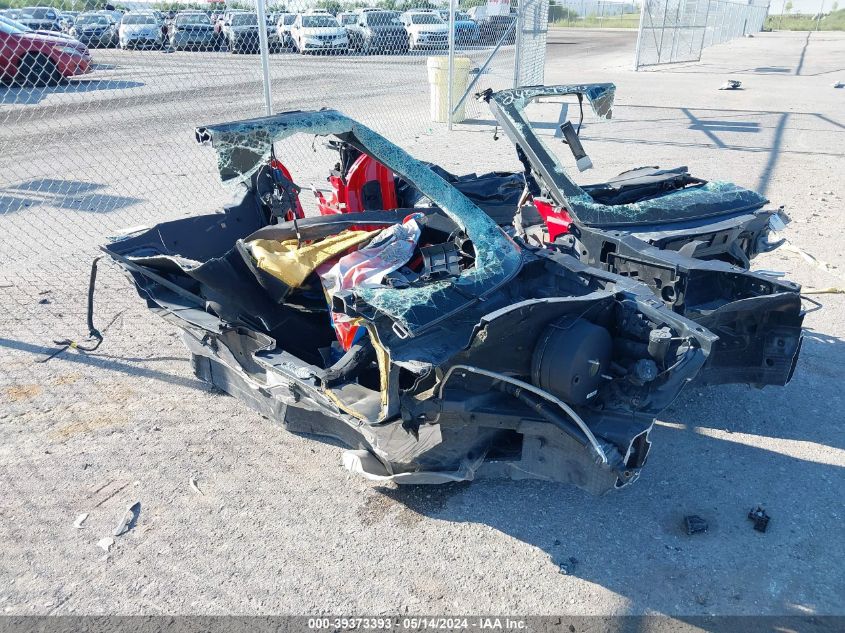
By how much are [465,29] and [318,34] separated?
19.2ft

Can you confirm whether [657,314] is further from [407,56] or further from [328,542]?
[407,56]

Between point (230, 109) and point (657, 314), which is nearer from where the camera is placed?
point (657, 314)

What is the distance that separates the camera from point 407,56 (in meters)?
14.6

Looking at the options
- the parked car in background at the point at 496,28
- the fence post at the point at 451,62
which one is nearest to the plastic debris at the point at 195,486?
the fence post at the point at 451,62

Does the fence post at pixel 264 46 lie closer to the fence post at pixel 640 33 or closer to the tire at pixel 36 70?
the tire at pixel 36 70

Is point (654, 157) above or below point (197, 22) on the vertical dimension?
below

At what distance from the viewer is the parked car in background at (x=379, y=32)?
43.6 ft

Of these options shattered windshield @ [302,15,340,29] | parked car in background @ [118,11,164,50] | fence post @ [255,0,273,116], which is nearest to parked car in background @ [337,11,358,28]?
shattered windshield @ [302,15,340,29]

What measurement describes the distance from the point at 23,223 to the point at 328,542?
6.40 meters

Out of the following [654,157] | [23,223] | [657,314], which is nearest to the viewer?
[657,314]

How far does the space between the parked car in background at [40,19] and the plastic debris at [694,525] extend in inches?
688

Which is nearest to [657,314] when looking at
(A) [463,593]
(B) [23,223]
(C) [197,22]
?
(A) [463,593]

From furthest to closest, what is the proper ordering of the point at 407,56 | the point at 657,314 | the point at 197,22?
the point at 197,22 → the point at 407,56 → the point at 657,314

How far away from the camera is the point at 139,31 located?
16438 mm
